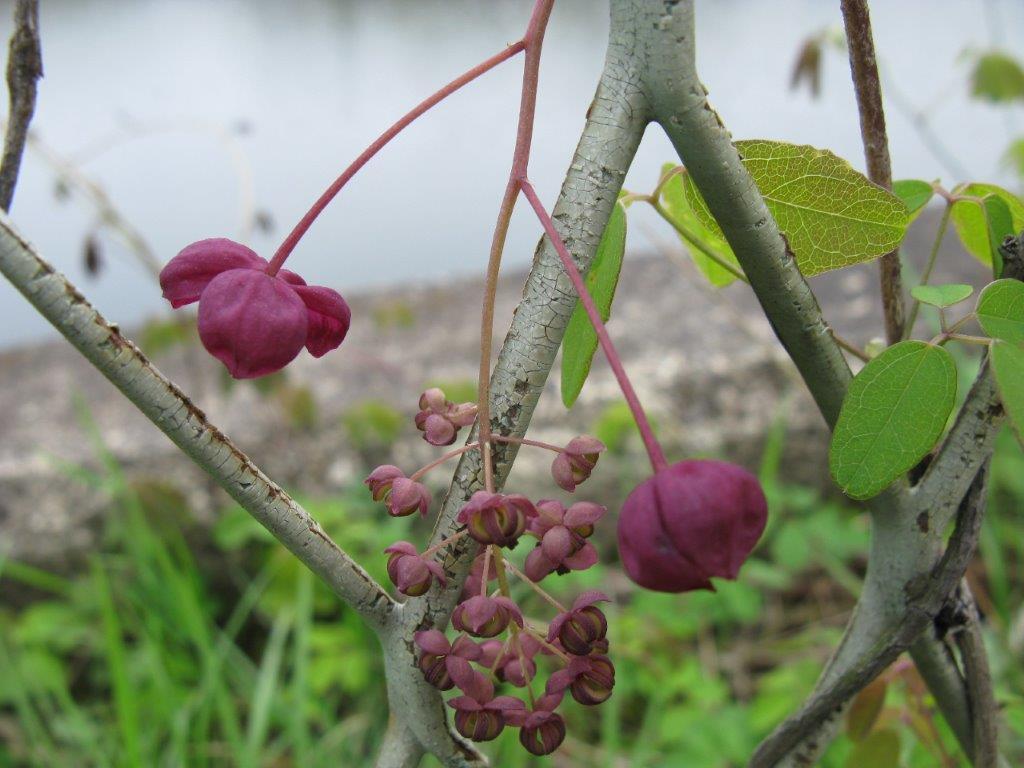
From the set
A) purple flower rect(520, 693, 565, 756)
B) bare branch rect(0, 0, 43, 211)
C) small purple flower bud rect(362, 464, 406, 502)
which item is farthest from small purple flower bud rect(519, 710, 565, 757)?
bare branch rect(0, 0, 43, 211)

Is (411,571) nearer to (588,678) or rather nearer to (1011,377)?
(588,678)

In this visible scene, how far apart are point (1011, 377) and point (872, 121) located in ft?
0.46

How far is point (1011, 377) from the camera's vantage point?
0.38 metres

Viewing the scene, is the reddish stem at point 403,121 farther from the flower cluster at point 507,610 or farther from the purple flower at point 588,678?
the purple flower at point 588,678

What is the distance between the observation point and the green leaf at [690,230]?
0.47 m

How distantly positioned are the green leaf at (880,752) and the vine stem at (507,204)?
0.44 m

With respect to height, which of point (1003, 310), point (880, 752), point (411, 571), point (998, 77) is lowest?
point (880, 752)

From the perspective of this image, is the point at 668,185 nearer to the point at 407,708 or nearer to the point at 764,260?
the point at 764,260

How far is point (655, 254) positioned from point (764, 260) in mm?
2051

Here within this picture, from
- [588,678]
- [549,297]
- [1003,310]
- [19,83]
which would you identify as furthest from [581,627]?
[19,83]

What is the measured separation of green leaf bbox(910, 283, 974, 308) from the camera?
0.43 meters

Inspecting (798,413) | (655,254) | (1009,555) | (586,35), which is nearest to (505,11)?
(586,35)

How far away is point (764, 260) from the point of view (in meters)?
0.36

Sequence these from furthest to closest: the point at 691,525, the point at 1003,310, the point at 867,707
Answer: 1. the point at 867,707
2. the point at 1003,310
3. the point at 691,525
